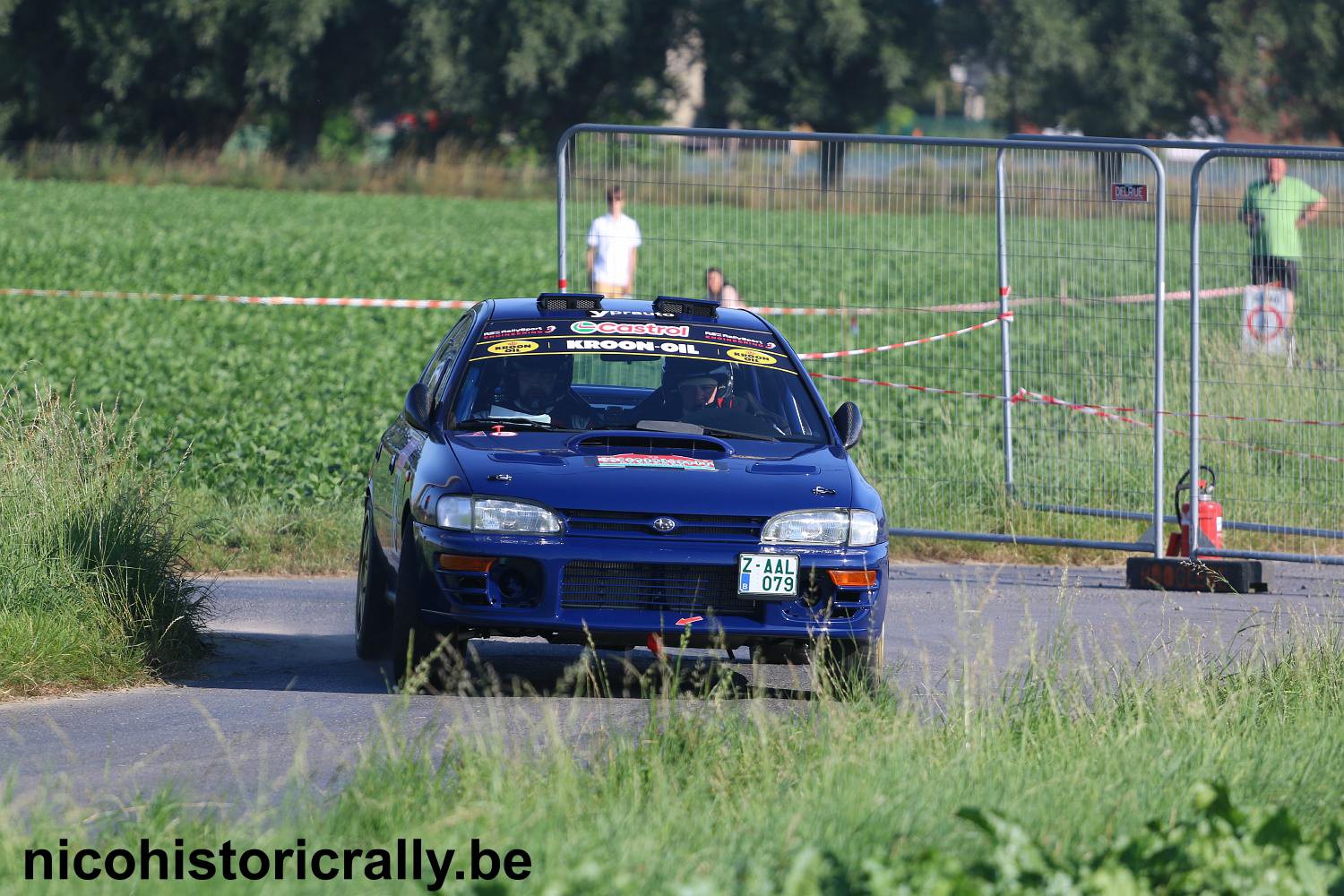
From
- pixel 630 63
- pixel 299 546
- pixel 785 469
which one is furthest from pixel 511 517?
pixel 630 63

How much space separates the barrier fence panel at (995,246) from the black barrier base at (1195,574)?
25.3 inches

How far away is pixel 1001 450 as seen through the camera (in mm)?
12875

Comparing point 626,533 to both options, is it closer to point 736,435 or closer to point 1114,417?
point 736,435

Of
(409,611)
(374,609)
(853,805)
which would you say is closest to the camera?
(853,805)

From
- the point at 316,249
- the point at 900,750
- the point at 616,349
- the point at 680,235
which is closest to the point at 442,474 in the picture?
the point at 616,349

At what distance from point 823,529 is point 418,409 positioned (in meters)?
2.06

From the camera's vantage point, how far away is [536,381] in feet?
28.2

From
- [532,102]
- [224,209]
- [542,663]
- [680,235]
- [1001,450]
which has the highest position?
[532,102]

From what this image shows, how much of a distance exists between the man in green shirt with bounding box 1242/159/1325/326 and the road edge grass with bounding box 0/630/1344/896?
5372 millimetres

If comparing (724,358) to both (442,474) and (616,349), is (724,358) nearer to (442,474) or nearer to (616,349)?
(616,349)

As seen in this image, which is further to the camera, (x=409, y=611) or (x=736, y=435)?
(x=736, y=435)

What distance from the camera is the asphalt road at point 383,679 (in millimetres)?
6215

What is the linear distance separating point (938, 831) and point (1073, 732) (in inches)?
53.4

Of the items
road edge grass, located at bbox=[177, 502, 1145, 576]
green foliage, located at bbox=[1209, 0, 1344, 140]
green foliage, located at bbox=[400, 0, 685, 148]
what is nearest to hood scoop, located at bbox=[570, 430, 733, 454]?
road edge grass, located at bbox=[177, 502, 1145, 576]
